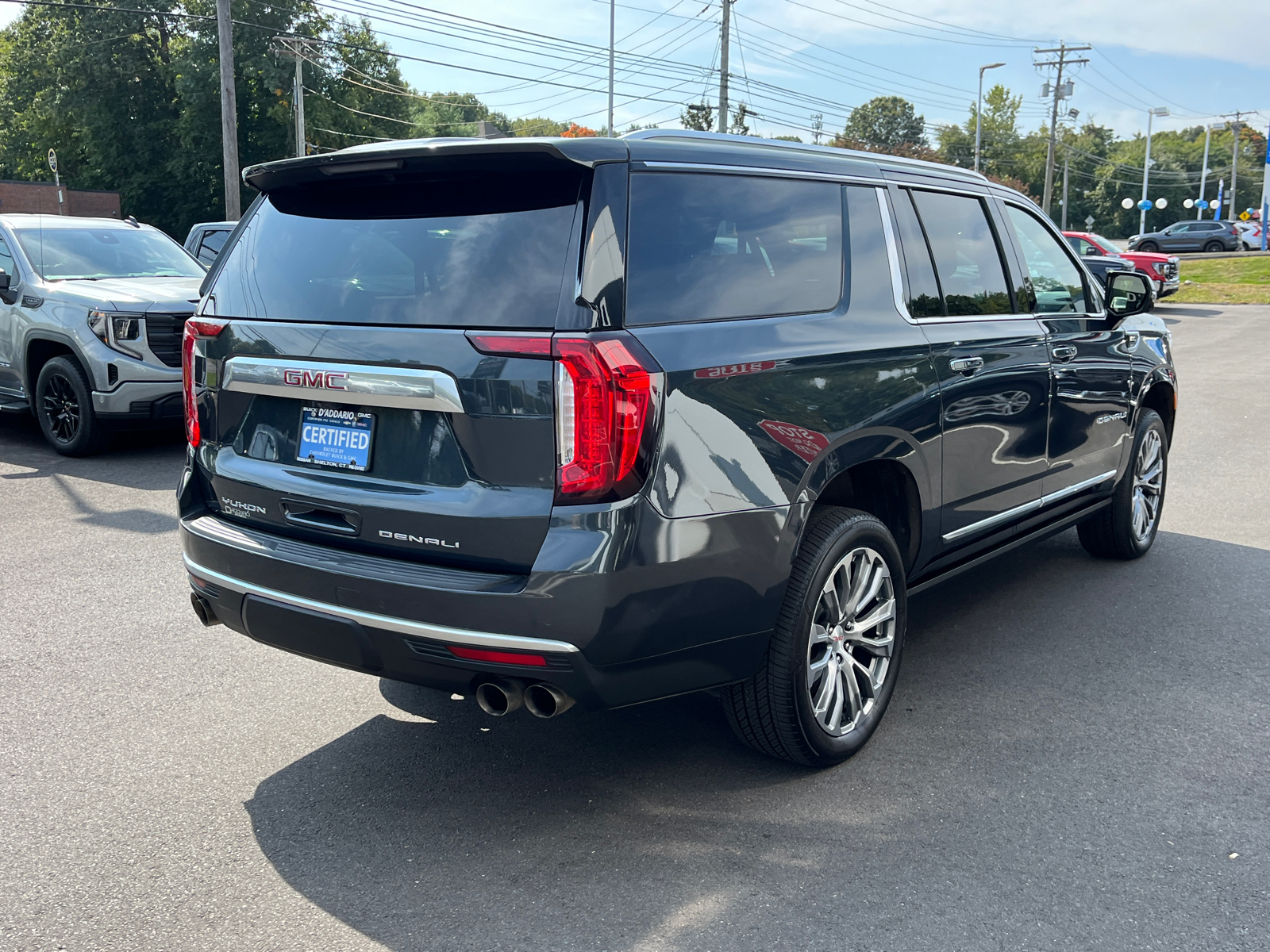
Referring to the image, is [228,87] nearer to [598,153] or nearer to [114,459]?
[114,459]

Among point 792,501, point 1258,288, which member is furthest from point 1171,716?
point 1258,288

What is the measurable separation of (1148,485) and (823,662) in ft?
11.1

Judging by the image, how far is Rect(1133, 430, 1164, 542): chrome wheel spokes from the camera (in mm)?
5859

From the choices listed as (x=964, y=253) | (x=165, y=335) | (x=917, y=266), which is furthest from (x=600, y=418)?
(x=165, y=335)

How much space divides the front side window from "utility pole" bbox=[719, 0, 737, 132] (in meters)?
31.7

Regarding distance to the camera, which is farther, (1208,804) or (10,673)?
(10,673)

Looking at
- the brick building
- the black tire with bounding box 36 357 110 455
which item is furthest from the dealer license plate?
the brick building

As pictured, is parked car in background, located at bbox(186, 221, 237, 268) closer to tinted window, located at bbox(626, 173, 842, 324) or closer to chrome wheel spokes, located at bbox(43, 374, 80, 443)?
chrome wheel spokes, located at bbox(43, 374, 80, 443)

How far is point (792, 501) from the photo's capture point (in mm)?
3172

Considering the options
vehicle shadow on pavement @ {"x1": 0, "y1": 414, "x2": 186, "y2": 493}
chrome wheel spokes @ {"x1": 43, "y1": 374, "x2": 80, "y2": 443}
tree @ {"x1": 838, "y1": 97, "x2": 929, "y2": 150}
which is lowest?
vehicle shadow on pavement @ {"x1": 0, "y1": 414, "x2": 186, "y2": 493}

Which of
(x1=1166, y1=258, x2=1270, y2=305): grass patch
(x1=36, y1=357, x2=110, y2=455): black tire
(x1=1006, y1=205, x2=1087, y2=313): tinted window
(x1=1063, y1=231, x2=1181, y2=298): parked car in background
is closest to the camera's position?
(x1=1006, y1=205, x2=1087, y2=313): tinted window

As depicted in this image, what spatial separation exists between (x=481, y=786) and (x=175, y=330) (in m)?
6.35

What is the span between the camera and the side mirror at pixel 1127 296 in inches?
212

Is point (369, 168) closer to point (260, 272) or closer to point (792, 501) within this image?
point (260, 272)
